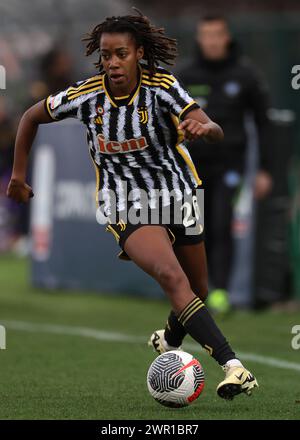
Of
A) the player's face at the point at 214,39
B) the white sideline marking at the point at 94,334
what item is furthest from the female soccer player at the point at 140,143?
the player's face at the point at 214,39

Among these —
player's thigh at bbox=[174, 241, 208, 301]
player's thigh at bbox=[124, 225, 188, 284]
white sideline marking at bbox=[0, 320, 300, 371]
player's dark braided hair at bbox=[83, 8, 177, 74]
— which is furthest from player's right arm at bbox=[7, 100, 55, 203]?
white sideline marking at bbox=[0, 320, 300, 371]

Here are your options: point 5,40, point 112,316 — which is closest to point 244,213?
point 112,316

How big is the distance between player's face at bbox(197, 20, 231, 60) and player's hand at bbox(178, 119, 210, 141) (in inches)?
200

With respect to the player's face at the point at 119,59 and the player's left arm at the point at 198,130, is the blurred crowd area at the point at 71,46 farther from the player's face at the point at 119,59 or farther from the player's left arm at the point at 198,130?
the player's left arm at the point at 198,130

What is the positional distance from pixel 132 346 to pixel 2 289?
203 inches

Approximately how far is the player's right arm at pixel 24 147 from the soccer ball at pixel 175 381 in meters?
1.33

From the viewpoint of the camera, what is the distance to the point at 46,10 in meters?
22.0

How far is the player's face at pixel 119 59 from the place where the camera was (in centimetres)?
746

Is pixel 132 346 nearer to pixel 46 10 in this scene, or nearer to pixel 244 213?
pixel 244 213

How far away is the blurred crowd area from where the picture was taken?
1762cm

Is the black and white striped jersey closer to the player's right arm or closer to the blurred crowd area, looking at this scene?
the player's right arm

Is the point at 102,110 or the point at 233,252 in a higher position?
the point at 102,110

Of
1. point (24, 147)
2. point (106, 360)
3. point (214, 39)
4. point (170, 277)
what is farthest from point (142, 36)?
point (214, 39)

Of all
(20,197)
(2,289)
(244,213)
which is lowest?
(2,289)
